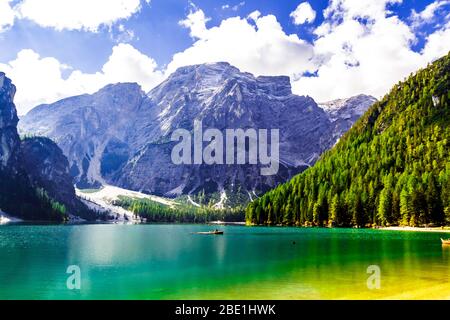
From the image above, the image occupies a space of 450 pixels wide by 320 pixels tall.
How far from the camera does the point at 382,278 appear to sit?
44938mm

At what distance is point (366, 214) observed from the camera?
587 ft
